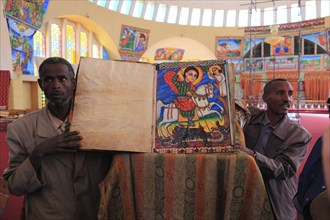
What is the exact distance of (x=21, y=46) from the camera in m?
11.8

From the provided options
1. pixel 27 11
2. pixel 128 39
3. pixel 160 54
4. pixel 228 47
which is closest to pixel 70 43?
pixel 128 39

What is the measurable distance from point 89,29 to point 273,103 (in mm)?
17248

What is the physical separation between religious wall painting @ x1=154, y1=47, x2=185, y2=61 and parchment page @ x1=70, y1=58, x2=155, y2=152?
66.6 feet

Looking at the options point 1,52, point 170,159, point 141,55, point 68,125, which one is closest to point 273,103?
point 170,159

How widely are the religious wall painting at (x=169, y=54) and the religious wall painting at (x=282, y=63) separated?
6.16 meters

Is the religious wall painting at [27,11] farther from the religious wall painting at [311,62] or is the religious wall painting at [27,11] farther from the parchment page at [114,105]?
the religious wall painting at [311,62]

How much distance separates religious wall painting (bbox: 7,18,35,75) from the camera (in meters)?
11.2

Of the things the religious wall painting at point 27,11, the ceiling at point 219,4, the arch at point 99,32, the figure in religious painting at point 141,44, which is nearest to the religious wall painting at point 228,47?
the ceiling at point 219,4

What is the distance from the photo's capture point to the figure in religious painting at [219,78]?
147cm

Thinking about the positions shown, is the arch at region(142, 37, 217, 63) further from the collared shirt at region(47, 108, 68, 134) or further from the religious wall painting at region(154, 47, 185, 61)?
the collared shirt at region(47, 108, 68, 134)

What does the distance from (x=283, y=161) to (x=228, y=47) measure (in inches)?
837

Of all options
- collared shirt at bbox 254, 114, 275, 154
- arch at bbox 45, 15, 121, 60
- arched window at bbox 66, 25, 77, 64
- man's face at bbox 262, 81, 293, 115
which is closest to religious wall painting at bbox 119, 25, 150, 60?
arch at bbox 45, 15, 121, 60

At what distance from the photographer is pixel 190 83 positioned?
151 centimetres

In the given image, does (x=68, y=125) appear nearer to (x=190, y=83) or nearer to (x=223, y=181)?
(x=190, y=83)
